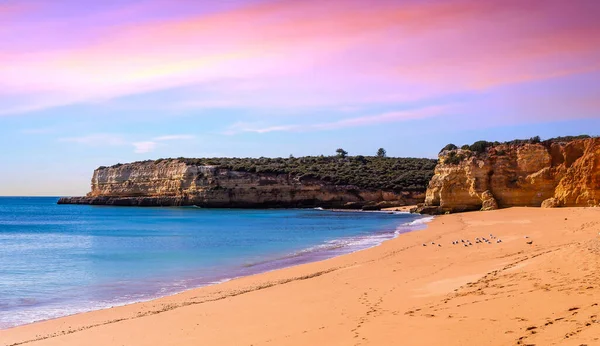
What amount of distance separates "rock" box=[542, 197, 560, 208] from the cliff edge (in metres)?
30.8

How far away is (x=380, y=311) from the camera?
897cm

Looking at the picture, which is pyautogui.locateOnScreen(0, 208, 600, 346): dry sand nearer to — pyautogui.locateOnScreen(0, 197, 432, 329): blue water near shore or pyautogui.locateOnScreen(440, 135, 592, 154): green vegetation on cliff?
pyautogui.locateOnScreen(0, 197, 432, 329): blue water near shore

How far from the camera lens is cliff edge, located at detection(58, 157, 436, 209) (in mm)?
75750

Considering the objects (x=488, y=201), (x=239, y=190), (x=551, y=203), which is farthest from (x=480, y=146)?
(x=239, y=190)

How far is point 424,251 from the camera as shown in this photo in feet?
62.5

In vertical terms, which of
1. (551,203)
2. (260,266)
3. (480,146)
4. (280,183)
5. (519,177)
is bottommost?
(260,266)

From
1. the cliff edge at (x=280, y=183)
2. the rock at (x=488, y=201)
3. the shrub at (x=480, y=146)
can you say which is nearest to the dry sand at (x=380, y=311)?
the rock at (x=488, y=201)

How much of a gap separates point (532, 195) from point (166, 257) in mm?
32478

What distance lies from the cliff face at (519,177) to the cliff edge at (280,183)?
21198 millimetres

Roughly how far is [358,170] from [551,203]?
157ft

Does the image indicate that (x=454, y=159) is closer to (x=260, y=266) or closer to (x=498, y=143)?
(x=498, y=143)

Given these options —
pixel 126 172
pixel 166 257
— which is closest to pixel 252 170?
pixel 126 172

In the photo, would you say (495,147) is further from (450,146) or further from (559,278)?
(559,278)

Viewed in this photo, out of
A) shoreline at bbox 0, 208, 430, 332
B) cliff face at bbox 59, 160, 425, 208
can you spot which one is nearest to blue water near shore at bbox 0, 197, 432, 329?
shoreline at bbox 0, 208, 430, 332
